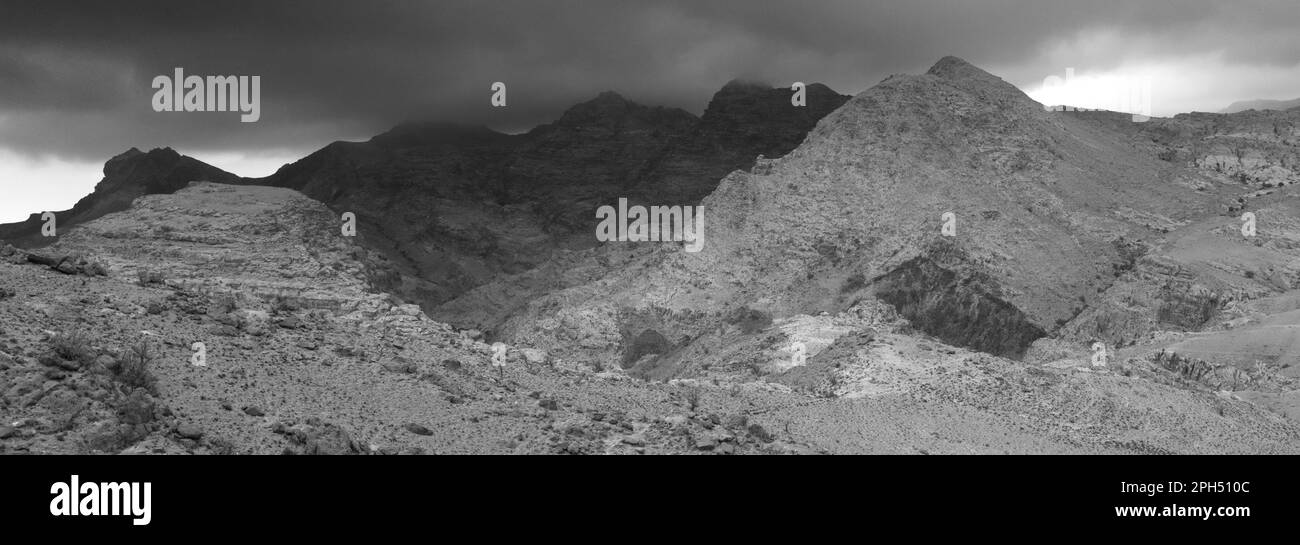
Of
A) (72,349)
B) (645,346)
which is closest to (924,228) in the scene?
(645,346)

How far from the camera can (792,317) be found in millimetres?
41875

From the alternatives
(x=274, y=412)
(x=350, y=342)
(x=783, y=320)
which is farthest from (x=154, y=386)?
(x=783, y=320)

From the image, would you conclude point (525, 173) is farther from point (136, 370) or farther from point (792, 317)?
point (136, 370)

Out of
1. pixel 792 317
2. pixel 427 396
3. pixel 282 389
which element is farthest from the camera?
pixel 792 317

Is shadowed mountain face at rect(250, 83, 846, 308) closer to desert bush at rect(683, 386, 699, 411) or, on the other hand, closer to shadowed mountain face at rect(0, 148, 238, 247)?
shadowed mountain face at rect(0, 148, 238, 247)

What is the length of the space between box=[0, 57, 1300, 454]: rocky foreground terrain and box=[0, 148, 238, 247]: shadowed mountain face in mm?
35936

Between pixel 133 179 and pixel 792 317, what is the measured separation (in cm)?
9154

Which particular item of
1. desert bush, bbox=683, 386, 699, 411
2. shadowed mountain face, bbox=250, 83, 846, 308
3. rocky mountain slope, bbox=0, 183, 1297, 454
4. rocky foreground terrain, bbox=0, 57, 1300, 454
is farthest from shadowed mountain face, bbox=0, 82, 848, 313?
desert bush, bbox=683, 386, 699, 411

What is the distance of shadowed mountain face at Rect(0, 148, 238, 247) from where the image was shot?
109569 millimetres

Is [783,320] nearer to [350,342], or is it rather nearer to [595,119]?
[350,342]

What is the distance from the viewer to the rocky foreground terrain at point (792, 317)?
1573 cm

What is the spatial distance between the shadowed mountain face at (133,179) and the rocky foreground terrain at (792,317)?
35.9 metres

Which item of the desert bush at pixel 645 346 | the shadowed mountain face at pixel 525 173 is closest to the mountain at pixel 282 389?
the desert bush at pixel 645 346

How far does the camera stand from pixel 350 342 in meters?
18.8
